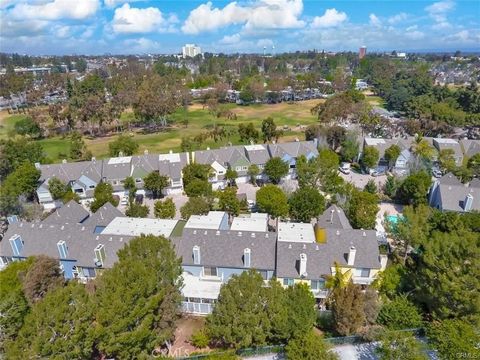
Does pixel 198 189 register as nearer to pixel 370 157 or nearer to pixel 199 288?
pixel 199 288

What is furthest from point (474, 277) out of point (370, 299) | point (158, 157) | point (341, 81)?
point (341, 81)

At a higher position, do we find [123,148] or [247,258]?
[123,148]

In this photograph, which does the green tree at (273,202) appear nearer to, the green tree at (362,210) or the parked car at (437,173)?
the green tree at (362,210)

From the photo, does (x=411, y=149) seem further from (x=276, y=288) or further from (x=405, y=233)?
(x=276, y=288)

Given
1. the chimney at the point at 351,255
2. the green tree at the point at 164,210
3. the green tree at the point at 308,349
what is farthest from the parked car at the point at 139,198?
the green tree at the point at 308,349

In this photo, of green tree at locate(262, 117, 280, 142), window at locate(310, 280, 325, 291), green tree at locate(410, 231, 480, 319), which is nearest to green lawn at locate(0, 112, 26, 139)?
green tree at locate(262, 117, 280, 142)

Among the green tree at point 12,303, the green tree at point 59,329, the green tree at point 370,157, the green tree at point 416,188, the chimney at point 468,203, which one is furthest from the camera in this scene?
the green tree at point 370,157

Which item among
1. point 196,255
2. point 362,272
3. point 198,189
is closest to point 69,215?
point 198,189
